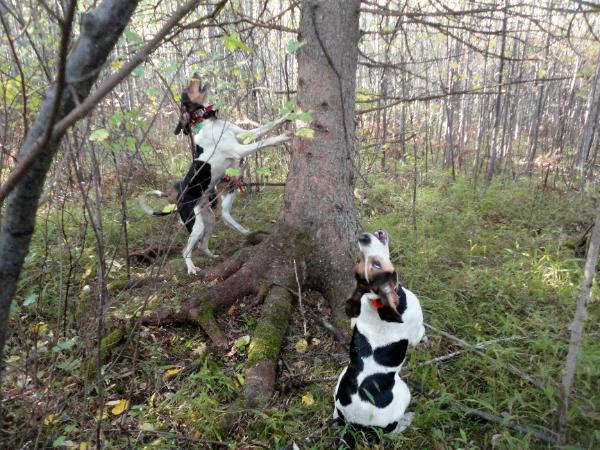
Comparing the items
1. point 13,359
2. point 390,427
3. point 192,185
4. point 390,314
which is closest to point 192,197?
point 192,185

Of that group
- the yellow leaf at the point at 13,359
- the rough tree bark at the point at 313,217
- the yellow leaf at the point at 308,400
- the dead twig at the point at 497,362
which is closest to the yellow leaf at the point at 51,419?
the yellow leaf at the point at 13,359

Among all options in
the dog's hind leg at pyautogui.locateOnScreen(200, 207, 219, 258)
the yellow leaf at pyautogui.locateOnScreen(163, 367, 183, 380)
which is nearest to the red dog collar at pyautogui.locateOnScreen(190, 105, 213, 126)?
the dog's hind leg at pyautogui.locateOnScreen(200, 207, 219, 258)

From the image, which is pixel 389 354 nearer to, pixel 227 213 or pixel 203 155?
pixel 203 155

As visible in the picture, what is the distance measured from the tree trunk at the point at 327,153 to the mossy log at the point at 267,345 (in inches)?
15.1

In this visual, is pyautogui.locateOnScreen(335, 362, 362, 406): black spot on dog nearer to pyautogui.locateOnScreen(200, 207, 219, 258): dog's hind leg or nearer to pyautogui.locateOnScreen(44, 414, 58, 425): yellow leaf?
pyautogui.locateOnScreen(44, 414, 58, 425): yellow leaf

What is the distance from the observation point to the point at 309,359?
9.87 feet

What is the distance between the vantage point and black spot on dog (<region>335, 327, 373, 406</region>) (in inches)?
86.7

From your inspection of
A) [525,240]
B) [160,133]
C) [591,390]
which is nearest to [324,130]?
[591,390]

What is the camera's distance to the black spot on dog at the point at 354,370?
2.20 m

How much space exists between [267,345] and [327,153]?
5.19ft

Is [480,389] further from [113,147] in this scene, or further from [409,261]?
[113,147]

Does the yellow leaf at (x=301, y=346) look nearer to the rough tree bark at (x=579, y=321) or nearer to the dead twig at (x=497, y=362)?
the dead twig at (x=497, y=362)

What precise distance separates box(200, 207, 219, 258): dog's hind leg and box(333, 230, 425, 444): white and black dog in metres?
2.55

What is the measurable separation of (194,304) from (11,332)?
4.86 ft
